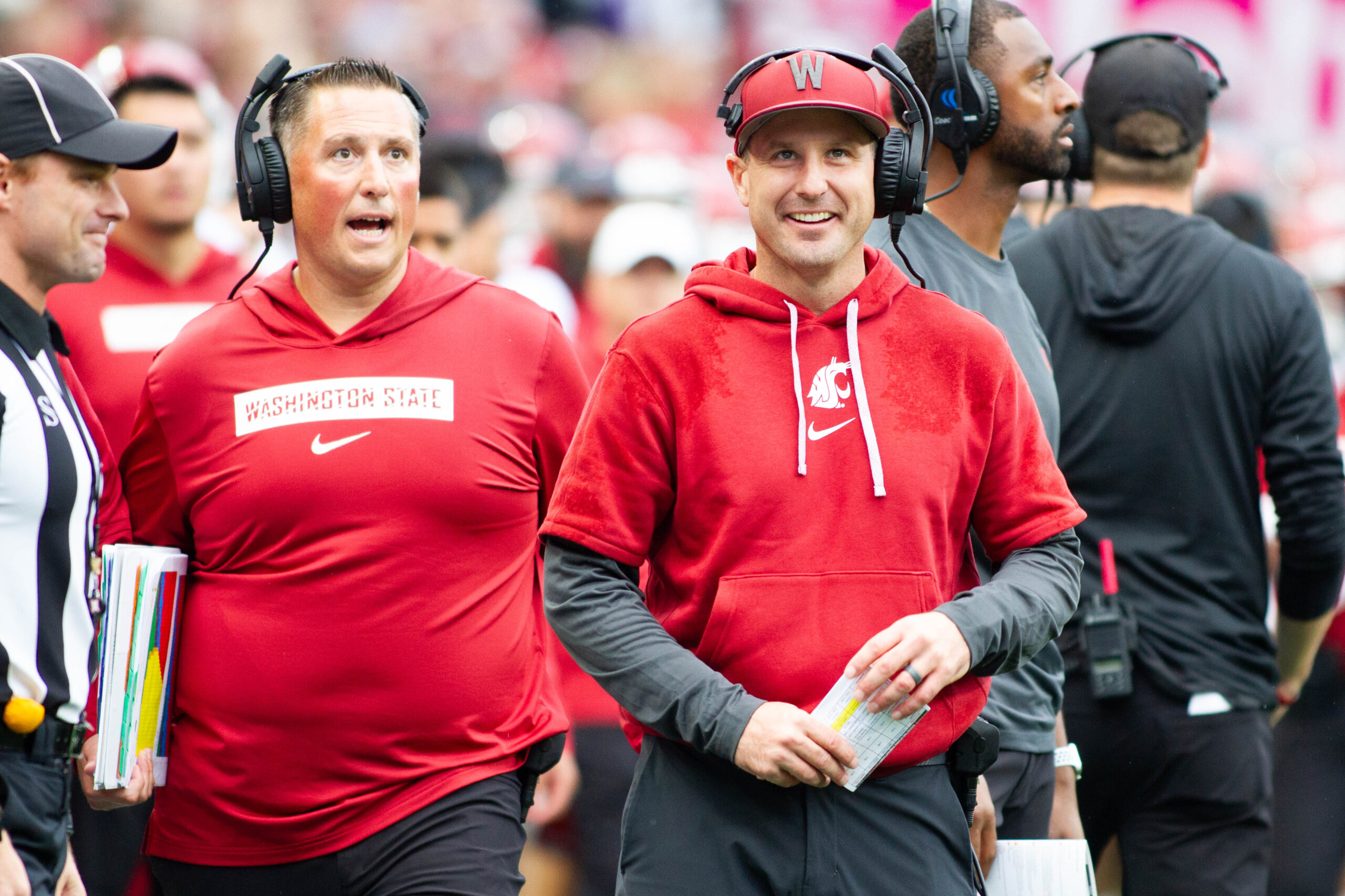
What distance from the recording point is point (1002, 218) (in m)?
3.94

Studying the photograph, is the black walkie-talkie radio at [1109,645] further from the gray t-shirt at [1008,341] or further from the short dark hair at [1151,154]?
the short dark hair at [1151,154]

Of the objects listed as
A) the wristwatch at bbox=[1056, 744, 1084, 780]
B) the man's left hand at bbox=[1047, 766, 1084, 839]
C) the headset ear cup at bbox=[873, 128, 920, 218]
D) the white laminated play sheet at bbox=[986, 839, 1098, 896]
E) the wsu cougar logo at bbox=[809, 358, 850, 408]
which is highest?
the headset ear cup at bbox=[873, 128, 920, 218]

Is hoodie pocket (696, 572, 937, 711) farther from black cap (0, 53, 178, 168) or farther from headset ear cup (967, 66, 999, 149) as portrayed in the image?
black cap (0, 53, 178, 168)

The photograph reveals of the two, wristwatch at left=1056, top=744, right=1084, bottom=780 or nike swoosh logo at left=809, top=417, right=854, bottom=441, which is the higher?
nike swoosh logo at left=809, top=417, right=854, bottom=441

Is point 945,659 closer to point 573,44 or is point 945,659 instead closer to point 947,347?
point 947,347

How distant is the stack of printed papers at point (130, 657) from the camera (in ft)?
11.3

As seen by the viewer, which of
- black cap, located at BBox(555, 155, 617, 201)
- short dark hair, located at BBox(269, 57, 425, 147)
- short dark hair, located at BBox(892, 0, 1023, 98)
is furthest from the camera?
black cap, located at BBox(555, 155, 617, 201)

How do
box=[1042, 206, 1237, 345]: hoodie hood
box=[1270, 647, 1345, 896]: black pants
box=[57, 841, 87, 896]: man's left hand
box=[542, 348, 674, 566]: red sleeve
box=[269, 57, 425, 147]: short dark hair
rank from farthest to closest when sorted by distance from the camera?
box=[1270, 647, 1345, 896]: black pants < box=[1042, 206, 1237, 345]: hoodie hood < box=[269, 57, 425, 147]: short dark hair < box=[57, 841, 87, 896]: man's left hand < box=[542, 348, 674, 566]: red sleeve

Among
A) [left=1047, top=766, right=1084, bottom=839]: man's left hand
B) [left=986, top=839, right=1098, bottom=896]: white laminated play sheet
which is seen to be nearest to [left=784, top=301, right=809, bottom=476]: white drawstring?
[left=986, top=839, right=1098, bottom=896]: white laminated play sheet

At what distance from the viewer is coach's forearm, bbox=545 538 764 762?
2.75 metres

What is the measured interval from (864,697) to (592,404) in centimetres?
74

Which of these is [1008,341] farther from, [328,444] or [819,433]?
[328,444]

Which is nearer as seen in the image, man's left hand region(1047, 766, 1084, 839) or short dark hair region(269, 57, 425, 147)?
short dark hair region(269, 57, 425, 147)

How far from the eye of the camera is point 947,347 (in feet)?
9.96
